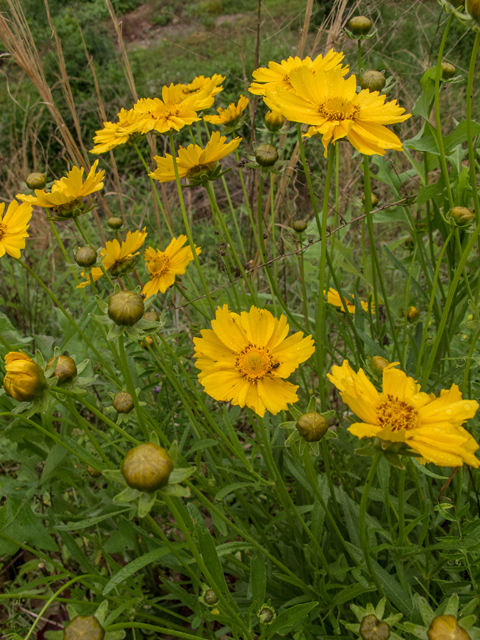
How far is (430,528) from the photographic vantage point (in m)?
0.91

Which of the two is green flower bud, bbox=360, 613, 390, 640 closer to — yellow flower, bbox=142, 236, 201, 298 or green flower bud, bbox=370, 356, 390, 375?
green flower bud, bbox=370, 356, 390, 375

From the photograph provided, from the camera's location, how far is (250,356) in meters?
0.80

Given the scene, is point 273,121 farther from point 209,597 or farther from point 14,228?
point 209,597

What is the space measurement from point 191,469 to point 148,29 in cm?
625

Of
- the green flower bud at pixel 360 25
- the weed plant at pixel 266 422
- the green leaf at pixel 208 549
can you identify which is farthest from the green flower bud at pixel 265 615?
the green flower bud at pixel 360 25

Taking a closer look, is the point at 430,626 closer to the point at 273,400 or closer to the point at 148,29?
the point at 273,400

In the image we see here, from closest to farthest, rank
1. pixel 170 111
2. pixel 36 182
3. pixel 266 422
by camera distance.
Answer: pixel 170 111 < pixel 36 182 < pixel 266 422

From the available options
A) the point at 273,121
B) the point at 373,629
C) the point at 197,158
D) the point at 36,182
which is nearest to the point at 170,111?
the point at 197,158

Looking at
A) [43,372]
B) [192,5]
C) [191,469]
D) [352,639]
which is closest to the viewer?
[191,469]

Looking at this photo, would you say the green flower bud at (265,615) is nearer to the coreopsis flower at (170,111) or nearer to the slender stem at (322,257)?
the slender stem at (322,257)

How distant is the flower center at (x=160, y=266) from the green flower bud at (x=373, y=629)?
0.72 metres

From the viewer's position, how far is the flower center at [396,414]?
588 millimetres

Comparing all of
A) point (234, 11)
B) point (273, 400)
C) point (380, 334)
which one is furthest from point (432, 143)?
point (234, 11)

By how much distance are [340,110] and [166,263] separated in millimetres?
491
